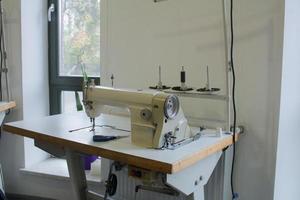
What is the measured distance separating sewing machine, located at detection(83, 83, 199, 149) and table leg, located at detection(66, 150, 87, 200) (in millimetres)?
513

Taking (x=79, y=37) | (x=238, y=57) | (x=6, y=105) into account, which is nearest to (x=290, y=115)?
(x=238, y=57)

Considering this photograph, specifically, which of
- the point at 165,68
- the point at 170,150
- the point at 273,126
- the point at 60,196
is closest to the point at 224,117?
the point at 273,126

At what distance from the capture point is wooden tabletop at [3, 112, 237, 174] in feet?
3.68

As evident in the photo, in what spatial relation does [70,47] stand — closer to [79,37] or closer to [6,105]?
[79,37]

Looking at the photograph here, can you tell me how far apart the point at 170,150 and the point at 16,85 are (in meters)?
1.68

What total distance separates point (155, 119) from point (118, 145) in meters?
0.19

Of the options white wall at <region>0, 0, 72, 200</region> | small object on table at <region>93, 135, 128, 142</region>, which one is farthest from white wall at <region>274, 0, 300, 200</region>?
white wall at <region>0, 0, 72, 200</region>

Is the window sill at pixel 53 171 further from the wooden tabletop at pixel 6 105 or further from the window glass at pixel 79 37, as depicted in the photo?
the window glass at pixel 79 37

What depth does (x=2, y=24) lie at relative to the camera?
235 centimetres

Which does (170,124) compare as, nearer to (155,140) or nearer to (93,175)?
(155,140)

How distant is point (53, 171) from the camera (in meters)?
2.47

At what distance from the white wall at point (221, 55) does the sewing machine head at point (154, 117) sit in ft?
1.54

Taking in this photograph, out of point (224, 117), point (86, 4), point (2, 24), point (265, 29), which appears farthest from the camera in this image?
point (86, 4)

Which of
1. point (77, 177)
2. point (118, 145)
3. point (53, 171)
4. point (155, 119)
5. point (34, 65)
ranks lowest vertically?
point (53, 171)
